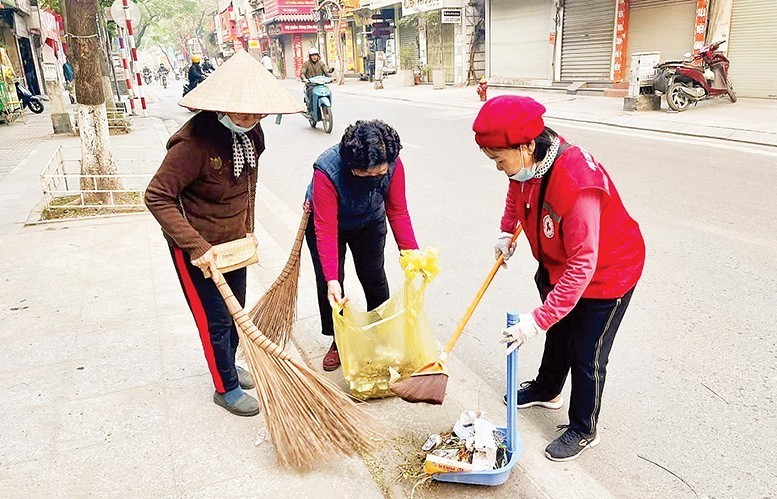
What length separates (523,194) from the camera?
2045mm

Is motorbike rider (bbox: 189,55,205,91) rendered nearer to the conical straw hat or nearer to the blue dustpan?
the conical straw hat

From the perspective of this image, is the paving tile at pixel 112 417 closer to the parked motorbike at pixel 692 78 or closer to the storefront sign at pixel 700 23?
the parked motorbike at pixel 692 78

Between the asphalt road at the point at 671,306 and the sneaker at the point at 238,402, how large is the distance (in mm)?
1073

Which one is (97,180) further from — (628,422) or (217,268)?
(628,422)

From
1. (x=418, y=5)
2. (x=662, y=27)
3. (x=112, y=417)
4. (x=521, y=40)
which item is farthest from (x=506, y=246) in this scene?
(x=418, y=5)

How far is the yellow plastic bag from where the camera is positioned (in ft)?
7.80

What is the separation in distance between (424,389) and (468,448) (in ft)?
0.91

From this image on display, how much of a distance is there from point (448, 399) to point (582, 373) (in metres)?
0.66

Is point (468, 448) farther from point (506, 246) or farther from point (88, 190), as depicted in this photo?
point (88, 190)

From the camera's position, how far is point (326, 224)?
8.06 ft

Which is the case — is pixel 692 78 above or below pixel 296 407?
above

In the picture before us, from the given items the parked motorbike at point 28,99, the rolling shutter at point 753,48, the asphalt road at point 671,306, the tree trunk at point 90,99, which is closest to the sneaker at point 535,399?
the asphalt road at point 671,306

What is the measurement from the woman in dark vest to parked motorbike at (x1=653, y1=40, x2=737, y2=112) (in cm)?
928

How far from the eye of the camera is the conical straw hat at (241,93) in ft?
6.97
